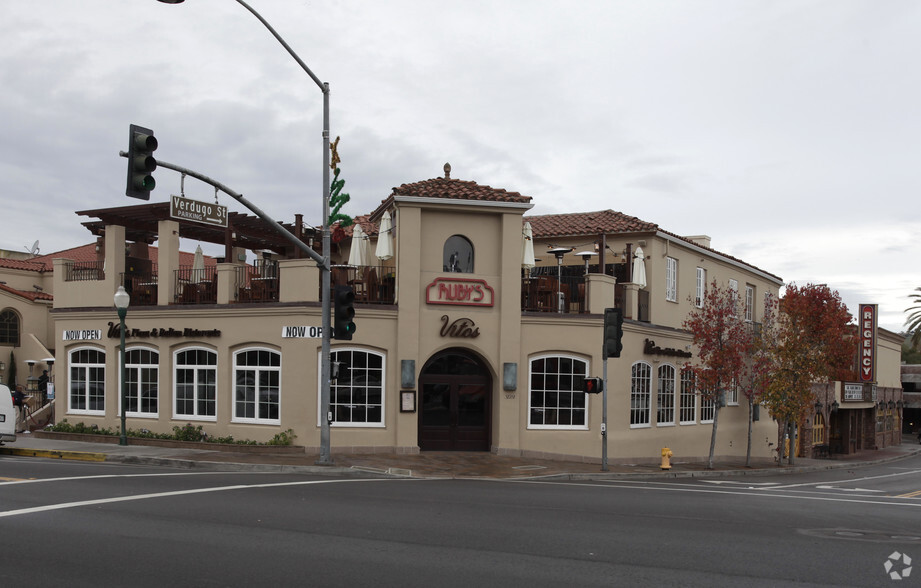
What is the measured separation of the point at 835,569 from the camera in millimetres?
8648

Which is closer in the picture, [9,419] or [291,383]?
[9,419]

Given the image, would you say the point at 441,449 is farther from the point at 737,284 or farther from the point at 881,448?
the point at 881,448

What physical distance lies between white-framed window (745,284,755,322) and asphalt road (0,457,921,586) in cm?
2077

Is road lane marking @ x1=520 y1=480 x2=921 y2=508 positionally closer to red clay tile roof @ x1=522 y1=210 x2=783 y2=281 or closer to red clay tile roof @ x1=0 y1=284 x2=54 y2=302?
red clay tile roof @ x1=522 y1=210 x2=783 y2=281

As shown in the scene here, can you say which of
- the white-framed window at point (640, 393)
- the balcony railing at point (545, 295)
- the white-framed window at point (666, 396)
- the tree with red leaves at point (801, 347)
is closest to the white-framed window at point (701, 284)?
the tree with red leaves at point (801, 347)

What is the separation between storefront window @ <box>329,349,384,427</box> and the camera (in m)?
22.3

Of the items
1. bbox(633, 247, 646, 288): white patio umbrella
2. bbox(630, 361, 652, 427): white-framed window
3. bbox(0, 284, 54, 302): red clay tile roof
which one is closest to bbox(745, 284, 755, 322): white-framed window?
bbox(633, 247, 646, 288): white patio umbrella

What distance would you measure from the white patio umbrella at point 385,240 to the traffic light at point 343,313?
5210 millimetres

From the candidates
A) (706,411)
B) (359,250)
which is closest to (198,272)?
(359,250)

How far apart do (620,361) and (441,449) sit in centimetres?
608

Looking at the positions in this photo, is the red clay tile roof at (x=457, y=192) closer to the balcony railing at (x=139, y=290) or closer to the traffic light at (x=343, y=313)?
the traffic light at (x=343, y=313)

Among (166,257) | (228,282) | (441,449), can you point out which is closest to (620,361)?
(441,449)

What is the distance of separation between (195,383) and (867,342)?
1566 inches

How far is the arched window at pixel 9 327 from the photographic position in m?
34.2
